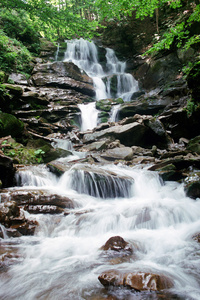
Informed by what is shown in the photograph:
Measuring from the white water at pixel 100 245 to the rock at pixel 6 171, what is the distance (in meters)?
0.43

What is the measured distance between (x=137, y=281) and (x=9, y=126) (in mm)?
7574

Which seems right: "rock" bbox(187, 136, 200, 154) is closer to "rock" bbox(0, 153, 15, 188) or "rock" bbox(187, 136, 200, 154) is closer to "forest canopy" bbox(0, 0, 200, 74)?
"forest canopy" bbox(0, 0, 200, 74)

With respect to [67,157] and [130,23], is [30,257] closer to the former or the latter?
[67,157]

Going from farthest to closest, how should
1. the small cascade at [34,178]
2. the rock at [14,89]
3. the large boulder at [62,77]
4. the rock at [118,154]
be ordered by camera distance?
1. the large boulder at [62,77]
2. the rock at [14,89]
3. the rock at [118,154]
4. the small cascade at [34,178]

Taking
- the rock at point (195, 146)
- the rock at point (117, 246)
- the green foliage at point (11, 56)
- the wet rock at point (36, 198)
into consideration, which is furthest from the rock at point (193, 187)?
the green foliage at point (11, 56)

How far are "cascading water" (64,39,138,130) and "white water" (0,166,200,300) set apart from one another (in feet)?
37.2

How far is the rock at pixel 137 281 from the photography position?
6.35ft

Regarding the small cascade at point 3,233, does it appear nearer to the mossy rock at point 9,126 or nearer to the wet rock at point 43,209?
the wet rock at point 43,209

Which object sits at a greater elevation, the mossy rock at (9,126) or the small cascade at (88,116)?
the small cascade at (88,116)

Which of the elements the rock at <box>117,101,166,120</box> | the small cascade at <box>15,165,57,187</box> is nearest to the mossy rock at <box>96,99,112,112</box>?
the rock at <box>117,101,166,120</box>

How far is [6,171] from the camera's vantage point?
526 cm

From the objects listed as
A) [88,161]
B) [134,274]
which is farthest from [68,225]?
[88,161]

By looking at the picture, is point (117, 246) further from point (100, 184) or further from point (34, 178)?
point (34, 178)

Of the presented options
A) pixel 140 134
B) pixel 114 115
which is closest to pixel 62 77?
pixel 114 115
